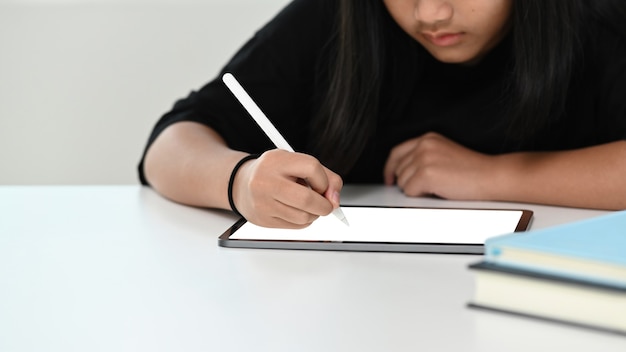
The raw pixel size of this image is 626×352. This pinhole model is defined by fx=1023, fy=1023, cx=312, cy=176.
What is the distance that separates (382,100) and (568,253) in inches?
33.2

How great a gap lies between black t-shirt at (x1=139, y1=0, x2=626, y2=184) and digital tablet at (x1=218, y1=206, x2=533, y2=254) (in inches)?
13.0

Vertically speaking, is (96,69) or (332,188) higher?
(96,69)

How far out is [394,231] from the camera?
1.07 m

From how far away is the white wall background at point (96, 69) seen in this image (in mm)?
2041

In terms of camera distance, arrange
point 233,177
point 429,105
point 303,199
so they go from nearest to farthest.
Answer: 1. point 303,199
2. point 233,177
3. point 429,105

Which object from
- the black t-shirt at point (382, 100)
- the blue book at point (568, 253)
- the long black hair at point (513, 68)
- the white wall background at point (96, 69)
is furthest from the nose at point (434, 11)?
the white wall background at point (96, 69)

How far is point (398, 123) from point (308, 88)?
5.7 inches

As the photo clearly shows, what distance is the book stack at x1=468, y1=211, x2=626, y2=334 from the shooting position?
2.32 ft

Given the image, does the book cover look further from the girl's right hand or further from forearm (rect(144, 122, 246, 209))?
forearm (rect(144, 122, 246, 209))

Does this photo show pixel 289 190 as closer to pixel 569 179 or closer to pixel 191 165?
pixel 191 165

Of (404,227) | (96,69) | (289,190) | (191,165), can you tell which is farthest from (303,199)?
(96,69)

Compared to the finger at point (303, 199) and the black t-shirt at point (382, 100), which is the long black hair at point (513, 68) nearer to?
the black t-shirt at point (382, 100)

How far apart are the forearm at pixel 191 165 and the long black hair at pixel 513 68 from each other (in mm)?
172

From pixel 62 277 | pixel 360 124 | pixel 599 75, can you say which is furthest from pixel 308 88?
pixel 62 277
